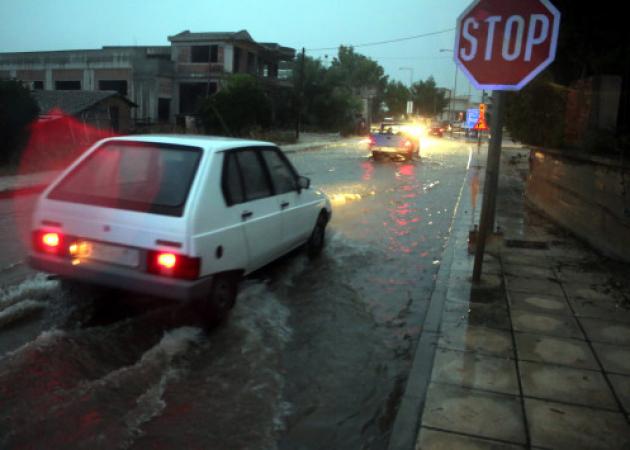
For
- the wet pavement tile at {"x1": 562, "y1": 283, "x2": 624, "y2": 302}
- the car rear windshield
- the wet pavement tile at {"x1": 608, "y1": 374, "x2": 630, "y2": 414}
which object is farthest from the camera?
the wet pavement tile at {"x1": 562, "y1": 283, "x2": 624, "y2": 302}

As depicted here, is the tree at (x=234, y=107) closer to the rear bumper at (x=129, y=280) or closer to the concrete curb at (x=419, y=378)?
the concrete curb at (x=419, y=378)

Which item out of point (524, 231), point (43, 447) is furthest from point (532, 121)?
point (43, 447)

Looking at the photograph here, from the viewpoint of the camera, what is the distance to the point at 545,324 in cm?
509

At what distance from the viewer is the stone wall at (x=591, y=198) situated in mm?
6961

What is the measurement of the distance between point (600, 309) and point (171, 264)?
412cm

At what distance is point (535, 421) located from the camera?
3.44 metres

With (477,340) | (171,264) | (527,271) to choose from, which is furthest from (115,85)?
(477,340)

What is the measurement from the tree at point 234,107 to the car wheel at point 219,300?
27605 millimetres

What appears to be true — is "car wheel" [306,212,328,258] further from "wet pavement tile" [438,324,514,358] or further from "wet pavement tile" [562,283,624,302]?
"wet pavement tile" [562,283,624,302]

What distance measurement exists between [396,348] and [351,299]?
4.14 feet

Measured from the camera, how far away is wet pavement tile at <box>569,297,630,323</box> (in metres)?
5.31

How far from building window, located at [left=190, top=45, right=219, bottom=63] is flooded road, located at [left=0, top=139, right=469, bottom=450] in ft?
125

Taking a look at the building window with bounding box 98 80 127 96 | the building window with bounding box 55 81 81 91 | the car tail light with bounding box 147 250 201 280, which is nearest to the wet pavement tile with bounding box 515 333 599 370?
the car tail light with bounding box 147 250 201 280

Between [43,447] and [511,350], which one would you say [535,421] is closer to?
[511,350]
